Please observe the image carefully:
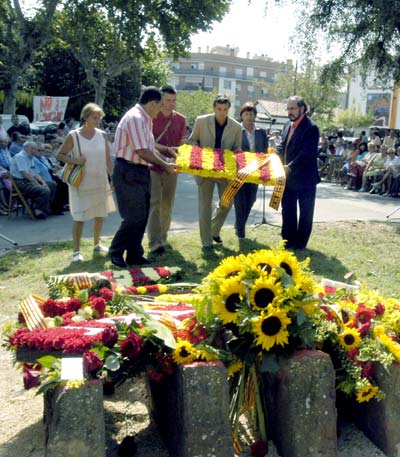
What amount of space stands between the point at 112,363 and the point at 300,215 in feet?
19.1

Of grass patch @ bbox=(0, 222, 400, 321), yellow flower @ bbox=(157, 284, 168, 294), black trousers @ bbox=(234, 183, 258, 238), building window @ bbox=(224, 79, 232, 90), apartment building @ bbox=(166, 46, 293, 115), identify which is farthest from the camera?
building window @ bbox=(224, 79, 232, 90)

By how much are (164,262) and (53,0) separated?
1772cm

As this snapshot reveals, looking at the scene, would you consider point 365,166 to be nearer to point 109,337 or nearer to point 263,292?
point 263,292

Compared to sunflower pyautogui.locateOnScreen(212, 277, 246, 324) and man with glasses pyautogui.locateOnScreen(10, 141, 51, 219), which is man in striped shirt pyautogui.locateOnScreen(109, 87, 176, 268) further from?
man with glasses pyautogui.locateOnScreen(10, 141, 51, 219)

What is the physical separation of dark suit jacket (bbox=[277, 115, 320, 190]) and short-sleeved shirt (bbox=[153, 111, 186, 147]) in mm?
1468

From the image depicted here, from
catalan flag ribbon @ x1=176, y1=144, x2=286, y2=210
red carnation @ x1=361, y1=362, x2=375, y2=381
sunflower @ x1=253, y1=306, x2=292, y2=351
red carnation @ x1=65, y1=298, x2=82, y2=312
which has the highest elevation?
catalan flag ribbon @ x1=176, y1=144, x2=286, y2=210

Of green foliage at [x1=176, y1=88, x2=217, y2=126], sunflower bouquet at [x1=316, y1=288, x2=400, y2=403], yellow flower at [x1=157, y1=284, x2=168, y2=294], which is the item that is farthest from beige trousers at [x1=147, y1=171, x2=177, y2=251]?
green foliage at [x1=176, y1=88, x2=217, y2=126]

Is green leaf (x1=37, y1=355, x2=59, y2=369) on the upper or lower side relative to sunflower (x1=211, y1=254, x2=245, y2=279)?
lower

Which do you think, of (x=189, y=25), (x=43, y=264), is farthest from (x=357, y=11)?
(x=189, y=25)

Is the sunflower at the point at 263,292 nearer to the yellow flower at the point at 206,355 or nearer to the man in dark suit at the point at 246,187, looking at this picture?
the yellow flower at the point at 206,355

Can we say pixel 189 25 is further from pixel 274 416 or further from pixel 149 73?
pixel 274 416

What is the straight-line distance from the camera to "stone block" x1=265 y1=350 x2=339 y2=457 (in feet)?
10.7

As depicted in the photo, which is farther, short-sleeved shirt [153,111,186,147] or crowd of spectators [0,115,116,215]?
crowd of spectators [0,115,116,215]

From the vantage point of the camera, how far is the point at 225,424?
10.4 ft
